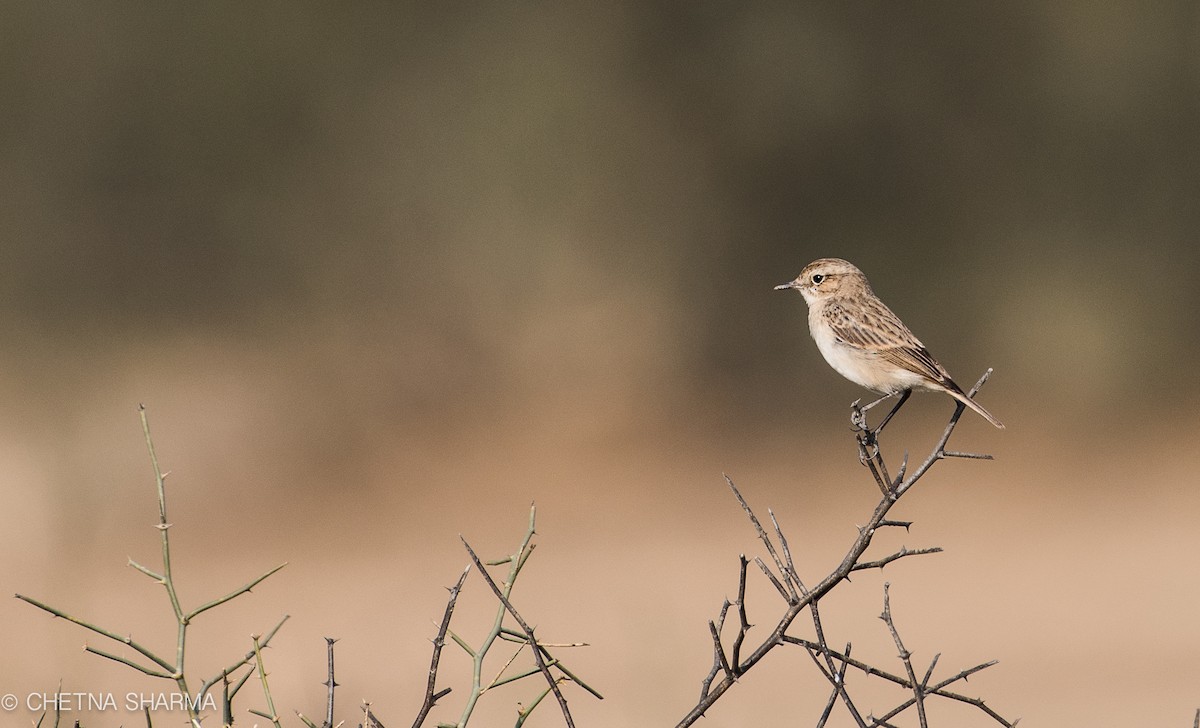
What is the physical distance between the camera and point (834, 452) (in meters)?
17.3

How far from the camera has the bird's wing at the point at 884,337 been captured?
6223 mm

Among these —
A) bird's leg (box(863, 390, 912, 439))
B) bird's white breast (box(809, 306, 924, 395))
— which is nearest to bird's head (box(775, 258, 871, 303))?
bird's white breast (box(809, 306, 924, 395))

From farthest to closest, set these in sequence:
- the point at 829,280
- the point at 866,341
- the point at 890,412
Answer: the point at 829,280
the point at 866,341
the point at 890,412

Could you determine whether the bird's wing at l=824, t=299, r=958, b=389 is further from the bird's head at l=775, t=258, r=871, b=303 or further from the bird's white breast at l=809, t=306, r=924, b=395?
the bird's head at l=775, t=258, r=871, b=303

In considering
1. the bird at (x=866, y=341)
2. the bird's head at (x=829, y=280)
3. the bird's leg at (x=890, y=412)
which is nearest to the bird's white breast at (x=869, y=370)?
the bird at (x=866, y=341)

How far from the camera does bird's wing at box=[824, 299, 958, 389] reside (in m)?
6.22

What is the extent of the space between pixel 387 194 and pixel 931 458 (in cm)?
1519

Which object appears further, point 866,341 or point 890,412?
point 866,341

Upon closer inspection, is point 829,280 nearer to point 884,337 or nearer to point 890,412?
point 884,337

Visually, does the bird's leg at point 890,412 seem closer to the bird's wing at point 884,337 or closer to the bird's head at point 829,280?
the bird's wing at point 884,337

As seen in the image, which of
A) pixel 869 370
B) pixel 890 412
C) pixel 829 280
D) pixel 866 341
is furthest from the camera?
pixel 829 280

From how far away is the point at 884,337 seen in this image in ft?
20.9

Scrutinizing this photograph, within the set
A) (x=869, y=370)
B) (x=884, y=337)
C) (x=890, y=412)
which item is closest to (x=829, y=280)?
(x=884, y=337)

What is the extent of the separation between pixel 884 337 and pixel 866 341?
0.27 ft
